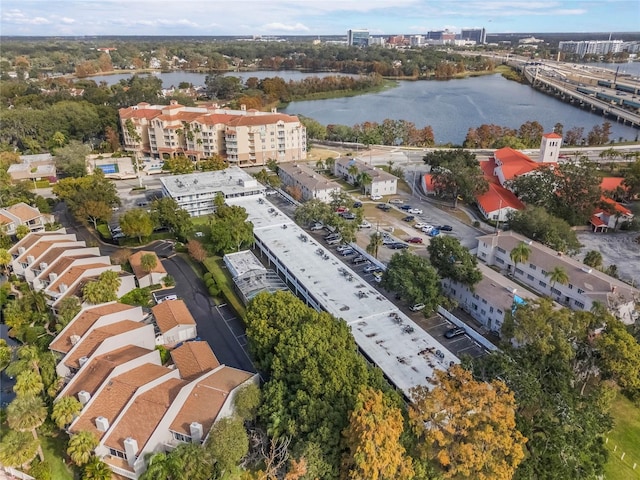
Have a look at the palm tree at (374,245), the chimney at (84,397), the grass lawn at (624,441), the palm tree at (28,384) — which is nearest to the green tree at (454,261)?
the palm tree at (374,245)

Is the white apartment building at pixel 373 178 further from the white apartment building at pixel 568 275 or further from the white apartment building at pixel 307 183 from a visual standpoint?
the white apartment building at pixel 568 275

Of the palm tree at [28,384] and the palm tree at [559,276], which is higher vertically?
the palm tree at [559,276]

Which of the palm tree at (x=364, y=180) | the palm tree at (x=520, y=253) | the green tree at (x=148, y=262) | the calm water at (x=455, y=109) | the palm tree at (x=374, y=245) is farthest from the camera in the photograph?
the calm water at (x=455, y=109)

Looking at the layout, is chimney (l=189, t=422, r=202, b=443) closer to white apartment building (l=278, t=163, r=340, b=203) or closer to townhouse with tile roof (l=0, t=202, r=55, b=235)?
townhouse with tile roof (l=0, t=202, r=55, b=235)

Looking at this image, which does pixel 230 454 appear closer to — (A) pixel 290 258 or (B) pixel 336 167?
(A) pixel 290 258

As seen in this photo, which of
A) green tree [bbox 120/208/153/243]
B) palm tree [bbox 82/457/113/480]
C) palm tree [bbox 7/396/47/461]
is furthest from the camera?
green tree [bbox 120/208/153/243]

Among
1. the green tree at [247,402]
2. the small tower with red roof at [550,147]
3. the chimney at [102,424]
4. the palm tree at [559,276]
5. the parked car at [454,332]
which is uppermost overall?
the small tower with red roof at [550,147]

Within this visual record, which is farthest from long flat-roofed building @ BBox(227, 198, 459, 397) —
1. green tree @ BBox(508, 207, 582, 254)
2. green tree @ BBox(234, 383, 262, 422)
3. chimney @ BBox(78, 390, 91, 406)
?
green tree @ BBox(508, 207, 582, 254)
